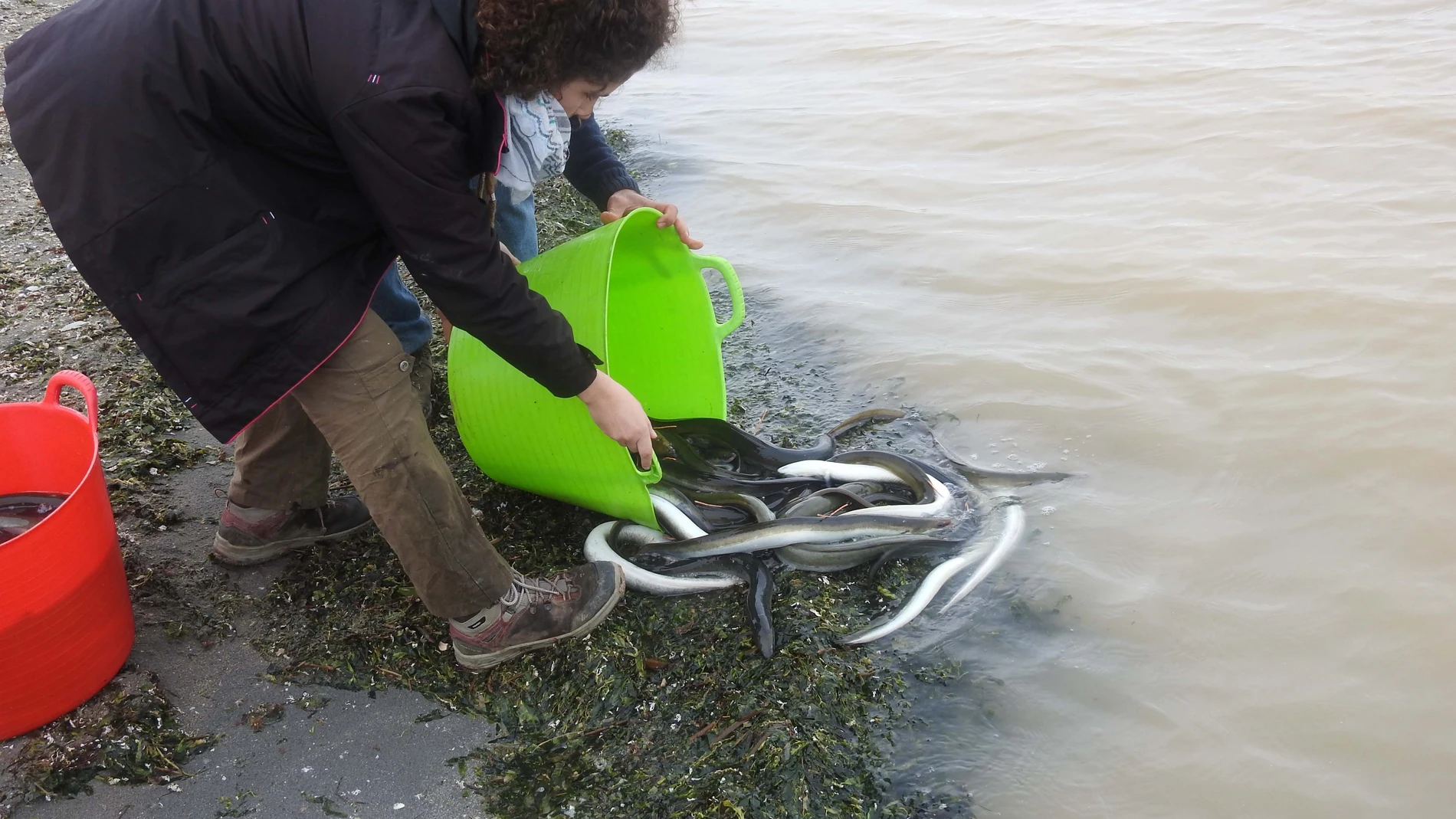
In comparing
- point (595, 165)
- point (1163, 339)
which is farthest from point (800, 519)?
point (1163, 339)

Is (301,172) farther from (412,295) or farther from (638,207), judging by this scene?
(412,295)

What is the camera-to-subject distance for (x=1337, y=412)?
3.60m

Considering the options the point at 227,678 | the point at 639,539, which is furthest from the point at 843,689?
the point at 227,678

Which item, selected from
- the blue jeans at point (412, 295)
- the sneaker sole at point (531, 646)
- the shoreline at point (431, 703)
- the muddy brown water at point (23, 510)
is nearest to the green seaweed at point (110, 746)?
the shoreline at point (431, 703)

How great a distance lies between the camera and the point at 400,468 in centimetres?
228

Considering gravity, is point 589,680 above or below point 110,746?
above

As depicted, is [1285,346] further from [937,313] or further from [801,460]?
[801,460]

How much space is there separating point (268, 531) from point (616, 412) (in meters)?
1.26

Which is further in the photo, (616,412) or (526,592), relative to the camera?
(526,592)

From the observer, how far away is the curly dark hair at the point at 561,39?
1773mm

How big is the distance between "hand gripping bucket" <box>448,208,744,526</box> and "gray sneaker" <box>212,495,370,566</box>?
18.7 inches

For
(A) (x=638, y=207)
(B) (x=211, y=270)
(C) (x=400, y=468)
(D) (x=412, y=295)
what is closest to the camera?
(B) (x=211, y=270)

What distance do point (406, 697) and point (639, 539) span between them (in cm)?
80

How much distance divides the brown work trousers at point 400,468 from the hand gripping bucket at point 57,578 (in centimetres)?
50
